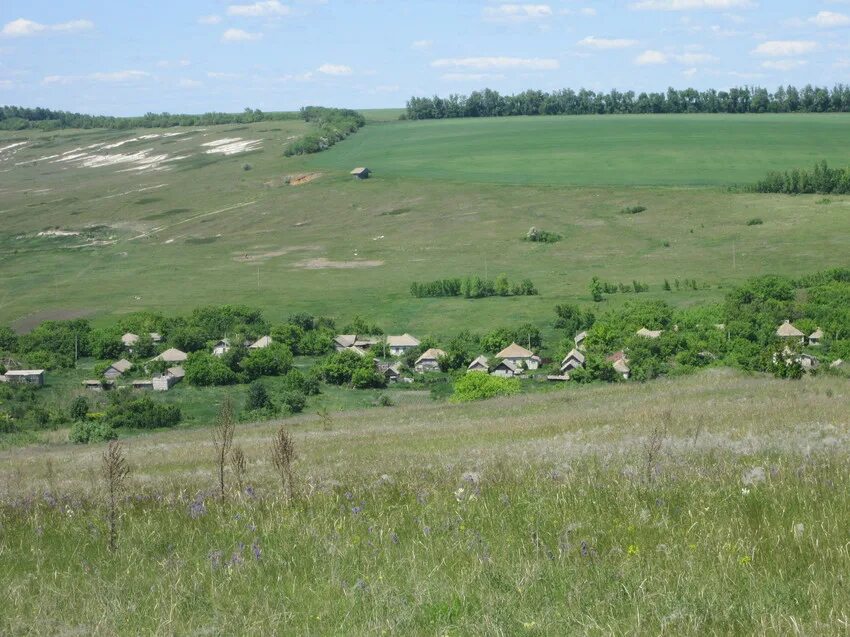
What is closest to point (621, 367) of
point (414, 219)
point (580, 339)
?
point (580, 339)

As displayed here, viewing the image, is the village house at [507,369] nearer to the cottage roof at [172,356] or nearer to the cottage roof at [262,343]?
the cottage roof at [262,343]

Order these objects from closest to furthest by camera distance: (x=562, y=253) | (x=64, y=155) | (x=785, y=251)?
(x=785, y=251)
(x=562, y=253)
(x=64, y=155)

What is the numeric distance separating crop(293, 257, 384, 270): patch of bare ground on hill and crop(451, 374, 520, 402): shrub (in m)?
41.8

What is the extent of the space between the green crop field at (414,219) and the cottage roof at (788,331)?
1259cm

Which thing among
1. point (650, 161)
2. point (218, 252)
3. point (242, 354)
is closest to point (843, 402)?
point (242, 354)

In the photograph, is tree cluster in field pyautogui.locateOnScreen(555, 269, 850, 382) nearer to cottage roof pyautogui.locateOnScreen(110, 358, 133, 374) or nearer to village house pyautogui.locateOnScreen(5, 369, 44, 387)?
cottage roof pyautogui.locateOnScreen(110, 358, 133, 374)

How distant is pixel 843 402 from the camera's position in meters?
15.5

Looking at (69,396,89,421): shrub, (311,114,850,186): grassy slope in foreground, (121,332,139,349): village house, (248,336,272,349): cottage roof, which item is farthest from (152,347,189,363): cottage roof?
(311,114,850,186): grassy slope in foreground

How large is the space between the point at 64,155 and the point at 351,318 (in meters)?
128

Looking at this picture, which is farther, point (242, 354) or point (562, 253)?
point (562, 253)

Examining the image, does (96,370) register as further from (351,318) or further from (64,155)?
(64,155)

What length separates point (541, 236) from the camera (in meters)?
98.7

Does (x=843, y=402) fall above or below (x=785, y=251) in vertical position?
above

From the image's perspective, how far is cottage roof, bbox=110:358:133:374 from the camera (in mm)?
61000
